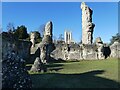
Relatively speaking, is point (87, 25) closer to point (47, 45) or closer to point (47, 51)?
point (47, 45)

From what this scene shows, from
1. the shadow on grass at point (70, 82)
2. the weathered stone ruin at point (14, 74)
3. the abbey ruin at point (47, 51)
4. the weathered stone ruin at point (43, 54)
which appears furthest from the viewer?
the weathered stone ruin at point (43, 54)

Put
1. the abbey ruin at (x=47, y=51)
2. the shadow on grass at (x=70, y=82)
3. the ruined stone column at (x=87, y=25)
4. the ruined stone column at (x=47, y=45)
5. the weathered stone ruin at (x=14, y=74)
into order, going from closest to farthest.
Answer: the weathered stone ruin at (x=14, y=74)
the abbey ruin at (x=47, y=51)
the shadow on grass at (x=70, y=82)
the ruined stone column at (x=47, y=45)
the ruined stone column at (x=87, y=25)

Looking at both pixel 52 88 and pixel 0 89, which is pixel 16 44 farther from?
pixel 0 89

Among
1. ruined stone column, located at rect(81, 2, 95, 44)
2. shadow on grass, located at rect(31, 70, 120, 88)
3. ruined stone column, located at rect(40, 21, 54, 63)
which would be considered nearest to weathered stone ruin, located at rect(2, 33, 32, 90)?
shadow on grass, located at rect(31, 70, 120, 88)

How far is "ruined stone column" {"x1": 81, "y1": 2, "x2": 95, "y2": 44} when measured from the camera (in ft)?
117

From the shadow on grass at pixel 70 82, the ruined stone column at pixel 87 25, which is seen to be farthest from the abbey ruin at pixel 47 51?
the shadow on grass at pixel 70 82

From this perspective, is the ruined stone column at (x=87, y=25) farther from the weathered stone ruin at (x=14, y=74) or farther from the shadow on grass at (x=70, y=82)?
the weathered stone ruin at (x=14, y=74)

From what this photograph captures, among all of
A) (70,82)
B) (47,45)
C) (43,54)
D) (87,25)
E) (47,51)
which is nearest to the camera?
(70,82)

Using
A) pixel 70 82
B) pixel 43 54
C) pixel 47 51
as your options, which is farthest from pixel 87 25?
pixel 70 82

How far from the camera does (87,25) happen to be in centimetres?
3600

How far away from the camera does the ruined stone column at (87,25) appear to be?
35688 mm

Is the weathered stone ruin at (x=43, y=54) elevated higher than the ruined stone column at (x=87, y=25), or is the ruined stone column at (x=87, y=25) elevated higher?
the ruined stone column at (x=87, y=25)

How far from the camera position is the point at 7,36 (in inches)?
929

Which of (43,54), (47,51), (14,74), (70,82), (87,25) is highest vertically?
(87,25)
